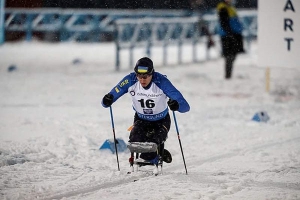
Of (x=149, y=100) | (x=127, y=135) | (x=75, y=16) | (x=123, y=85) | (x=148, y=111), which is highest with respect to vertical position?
(x=75, y=16)

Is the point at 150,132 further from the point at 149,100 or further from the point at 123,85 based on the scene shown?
the point at 123,85

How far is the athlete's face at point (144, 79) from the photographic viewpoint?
23.5 ft

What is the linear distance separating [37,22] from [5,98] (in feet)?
47.9

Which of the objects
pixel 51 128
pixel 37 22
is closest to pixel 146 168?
pixel 51 128

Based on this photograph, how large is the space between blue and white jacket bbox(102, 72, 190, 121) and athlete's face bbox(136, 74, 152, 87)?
80mm

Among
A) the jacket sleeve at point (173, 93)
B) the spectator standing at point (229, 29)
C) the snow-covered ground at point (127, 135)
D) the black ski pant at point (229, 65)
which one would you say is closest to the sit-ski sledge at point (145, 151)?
the snow-covered ground at point (127, 135)

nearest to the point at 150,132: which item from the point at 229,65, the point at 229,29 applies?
the point at 229,29

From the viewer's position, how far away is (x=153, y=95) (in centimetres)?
733

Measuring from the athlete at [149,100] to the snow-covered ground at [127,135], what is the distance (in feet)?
1.47

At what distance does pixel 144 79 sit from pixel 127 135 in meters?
2.93

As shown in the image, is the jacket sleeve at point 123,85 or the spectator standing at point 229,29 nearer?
the jacket sleeve at point 123,85

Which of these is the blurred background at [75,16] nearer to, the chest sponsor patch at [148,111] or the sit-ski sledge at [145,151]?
the chest sponsor patch at [148,111]

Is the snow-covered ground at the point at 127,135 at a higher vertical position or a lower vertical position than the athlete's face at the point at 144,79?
lower

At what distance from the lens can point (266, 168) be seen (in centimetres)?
769
